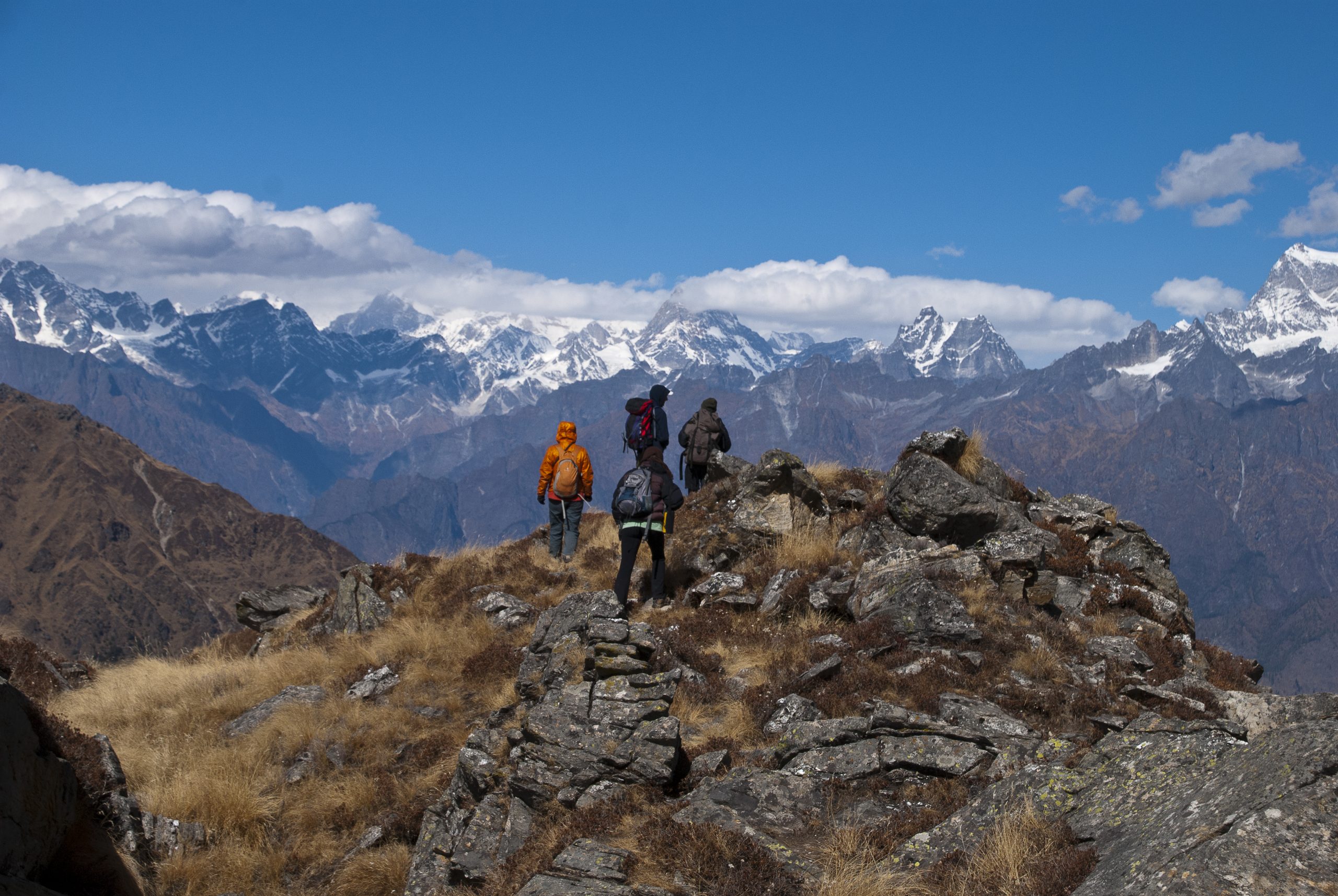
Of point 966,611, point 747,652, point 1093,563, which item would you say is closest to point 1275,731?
point 966,611

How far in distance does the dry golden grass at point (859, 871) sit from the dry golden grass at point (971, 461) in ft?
37.5

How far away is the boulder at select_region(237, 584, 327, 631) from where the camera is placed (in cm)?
2122

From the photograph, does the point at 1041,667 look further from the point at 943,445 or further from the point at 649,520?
the point at 943,445

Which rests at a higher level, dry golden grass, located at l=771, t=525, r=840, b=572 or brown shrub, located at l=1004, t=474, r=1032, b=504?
brown shrub, located at l=1004, t=474, r=1032, b=504

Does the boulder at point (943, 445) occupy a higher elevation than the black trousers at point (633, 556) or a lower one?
higher

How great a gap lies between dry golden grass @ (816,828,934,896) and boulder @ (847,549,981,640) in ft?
15.9

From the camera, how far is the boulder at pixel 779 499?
703 inches

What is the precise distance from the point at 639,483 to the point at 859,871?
8460 mm

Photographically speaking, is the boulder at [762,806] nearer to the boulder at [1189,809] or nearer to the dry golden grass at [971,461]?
the boulder at [1189,809]

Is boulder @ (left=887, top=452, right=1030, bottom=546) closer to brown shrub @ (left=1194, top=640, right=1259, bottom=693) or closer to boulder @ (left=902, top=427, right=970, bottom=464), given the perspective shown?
boulder @ (left=902, top=427, right=970, bottom=464)

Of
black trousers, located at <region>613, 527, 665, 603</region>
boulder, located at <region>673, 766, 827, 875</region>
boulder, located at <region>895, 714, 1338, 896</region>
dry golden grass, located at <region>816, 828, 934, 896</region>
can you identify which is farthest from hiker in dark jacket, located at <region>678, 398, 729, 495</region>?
dry golden grass, located at <region>816, 828, 934, 896</region>

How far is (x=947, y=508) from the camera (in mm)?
16234

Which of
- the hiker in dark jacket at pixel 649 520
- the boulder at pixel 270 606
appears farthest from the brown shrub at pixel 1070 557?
the boulder at pixel 270 606

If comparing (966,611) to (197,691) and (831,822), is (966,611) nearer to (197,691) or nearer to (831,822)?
(831,822)
